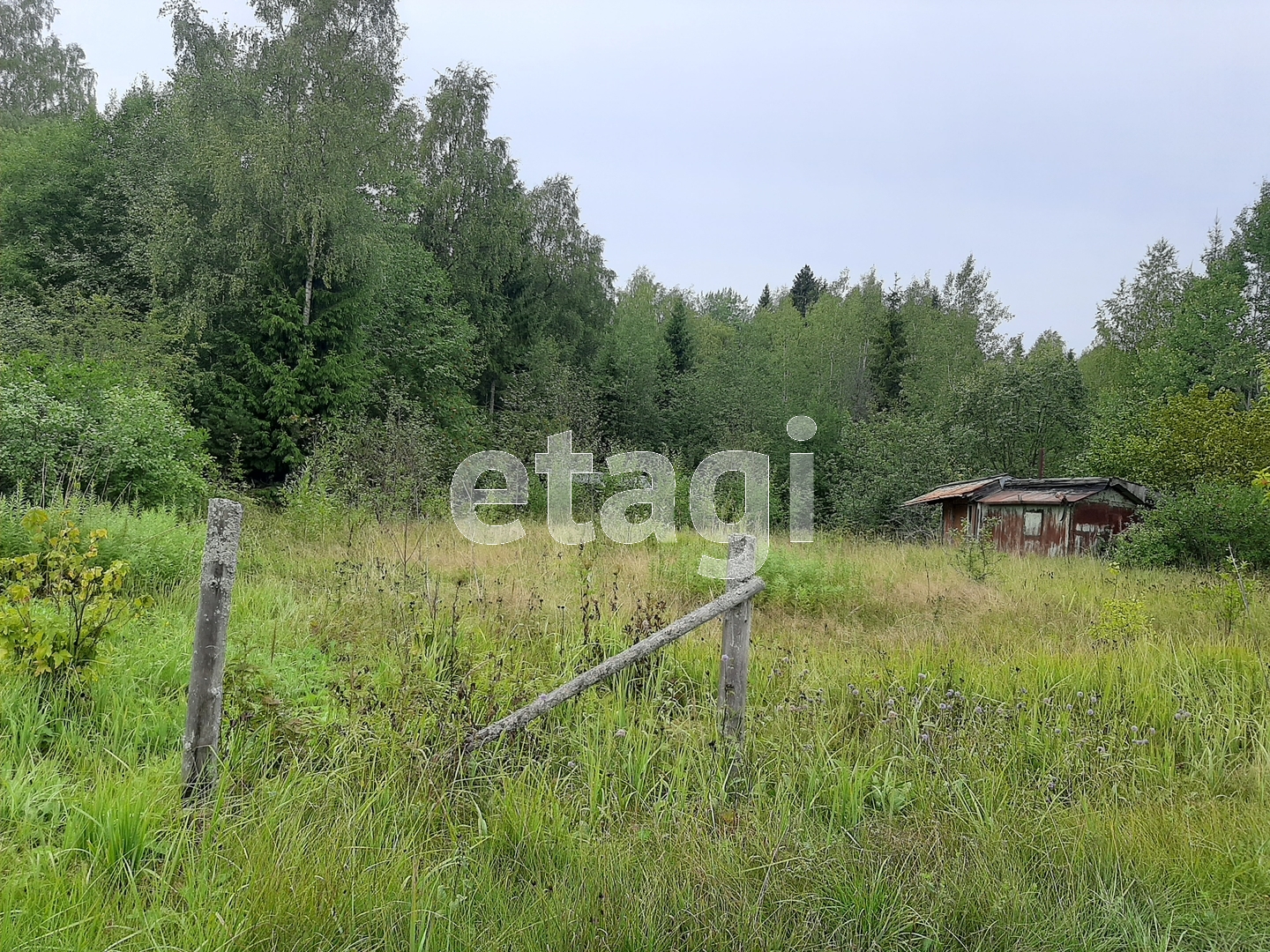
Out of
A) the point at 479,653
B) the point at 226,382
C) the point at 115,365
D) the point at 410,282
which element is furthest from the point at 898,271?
the point at 479,653

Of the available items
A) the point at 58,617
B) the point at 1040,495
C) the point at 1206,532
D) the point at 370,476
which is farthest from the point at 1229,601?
the point at 1040,495

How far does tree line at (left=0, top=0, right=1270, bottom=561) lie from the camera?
1535 centimetres

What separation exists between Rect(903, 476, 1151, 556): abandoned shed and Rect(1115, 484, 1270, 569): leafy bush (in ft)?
11.2

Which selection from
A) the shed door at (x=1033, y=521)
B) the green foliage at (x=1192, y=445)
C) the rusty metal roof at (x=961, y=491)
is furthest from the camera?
the rusty metal roof at (x=961, y=491)

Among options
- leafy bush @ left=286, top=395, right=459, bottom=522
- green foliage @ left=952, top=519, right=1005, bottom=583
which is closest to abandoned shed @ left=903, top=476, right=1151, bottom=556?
green foliage @ left=952, top=519, right=1005, bottom=583

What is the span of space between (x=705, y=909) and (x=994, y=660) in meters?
3.81

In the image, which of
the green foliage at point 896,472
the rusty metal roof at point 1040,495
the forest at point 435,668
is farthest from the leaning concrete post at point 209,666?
the green foliage at point 896,472

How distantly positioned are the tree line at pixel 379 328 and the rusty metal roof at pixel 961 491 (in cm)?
341

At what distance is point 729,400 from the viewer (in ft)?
107

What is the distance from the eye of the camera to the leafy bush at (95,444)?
9102 millimetres

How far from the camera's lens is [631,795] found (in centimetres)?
333

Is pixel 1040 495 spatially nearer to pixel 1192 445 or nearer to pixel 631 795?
pixel 1192 445

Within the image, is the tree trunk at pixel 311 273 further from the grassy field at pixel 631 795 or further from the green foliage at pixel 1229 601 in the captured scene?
Result: the green foliage at pixel 1229 601

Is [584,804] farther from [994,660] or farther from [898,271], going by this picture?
[898,271]
